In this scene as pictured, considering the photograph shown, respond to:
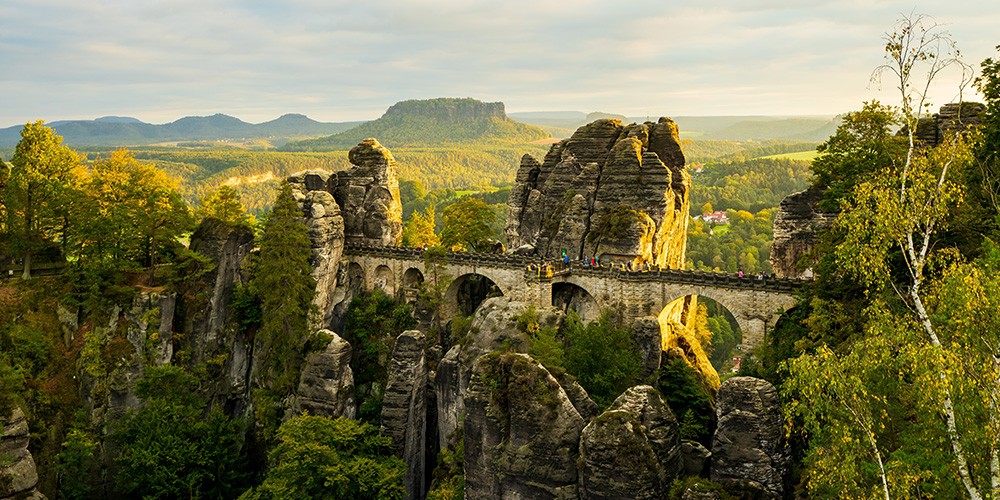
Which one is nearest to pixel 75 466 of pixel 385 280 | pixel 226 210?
pixel 226 210

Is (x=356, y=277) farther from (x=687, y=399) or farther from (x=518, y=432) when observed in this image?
(x=518, y=432)

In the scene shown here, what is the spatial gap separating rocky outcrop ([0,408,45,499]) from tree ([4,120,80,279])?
559 inches

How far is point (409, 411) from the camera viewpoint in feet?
131

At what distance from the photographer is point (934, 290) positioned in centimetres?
1791

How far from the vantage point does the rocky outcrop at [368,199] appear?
2208 inches

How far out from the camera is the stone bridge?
39531mm

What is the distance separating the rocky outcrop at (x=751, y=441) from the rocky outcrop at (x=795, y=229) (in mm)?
19854

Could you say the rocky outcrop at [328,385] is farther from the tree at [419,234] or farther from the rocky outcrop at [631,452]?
the rocky outcrop at [631,452]

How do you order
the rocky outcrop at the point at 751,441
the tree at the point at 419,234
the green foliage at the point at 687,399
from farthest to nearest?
the tree at the point at 419,234 < the green foliage at the point at 687,399 < the rocky outcrop at the point at 751,441

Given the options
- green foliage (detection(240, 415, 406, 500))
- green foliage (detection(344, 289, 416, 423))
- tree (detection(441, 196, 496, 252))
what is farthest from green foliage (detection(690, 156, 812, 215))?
green foliage (detection(240, 415, 406, 500))

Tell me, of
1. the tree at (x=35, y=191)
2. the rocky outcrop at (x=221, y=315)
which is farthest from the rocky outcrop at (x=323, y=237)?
the tree at (x=35, y=191)

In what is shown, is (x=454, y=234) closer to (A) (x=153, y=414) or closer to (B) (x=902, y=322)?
(A) (x=153, y=414)

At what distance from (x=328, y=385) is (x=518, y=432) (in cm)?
2038

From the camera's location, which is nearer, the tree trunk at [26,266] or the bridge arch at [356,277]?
the tree trunk at [26,266]
